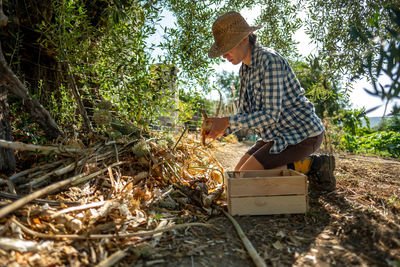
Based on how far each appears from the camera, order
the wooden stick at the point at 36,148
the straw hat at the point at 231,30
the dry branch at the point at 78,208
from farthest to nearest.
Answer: the straw hat at the point at 231,30
the wooden stick at the point at 36,148
the dry branch at the point at 78,208

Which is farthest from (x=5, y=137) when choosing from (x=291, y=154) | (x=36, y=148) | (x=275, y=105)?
(x=291, y=154)

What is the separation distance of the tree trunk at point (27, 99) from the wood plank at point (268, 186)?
181 centimetres

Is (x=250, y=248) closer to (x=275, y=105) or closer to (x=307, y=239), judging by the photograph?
(x=307, y=239)

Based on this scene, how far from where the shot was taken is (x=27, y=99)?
2057mm

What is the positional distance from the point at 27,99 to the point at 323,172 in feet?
9.30

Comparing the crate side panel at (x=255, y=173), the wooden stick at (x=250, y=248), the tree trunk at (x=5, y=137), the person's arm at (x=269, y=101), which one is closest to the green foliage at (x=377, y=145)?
the crate side panel at (x=255, y=173)

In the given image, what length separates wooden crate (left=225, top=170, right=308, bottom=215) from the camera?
187cm

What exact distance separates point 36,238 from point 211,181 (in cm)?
168

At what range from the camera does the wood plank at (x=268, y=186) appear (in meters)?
1.86

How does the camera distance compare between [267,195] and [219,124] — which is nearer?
[267,195]

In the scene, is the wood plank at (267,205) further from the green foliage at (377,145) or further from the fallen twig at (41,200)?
the green foliage at (377,145)

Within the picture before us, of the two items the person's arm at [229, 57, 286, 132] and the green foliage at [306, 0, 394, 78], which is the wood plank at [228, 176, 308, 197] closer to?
the person's arm at [229, 57, 286, 132]

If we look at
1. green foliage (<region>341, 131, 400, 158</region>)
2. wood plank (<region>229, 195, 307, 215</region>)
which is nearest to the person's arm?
wood plank (<region>229, 195, 307, 215</region>)

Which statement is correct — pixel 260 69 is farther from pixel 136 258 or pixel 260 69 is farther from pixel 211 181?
pixel 136 258
